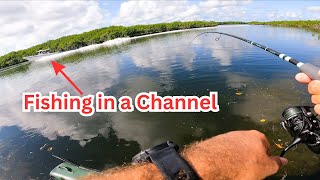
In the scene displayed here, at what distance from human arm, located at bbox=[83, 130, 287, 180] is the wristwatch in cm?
4

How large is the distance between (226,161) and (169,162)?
41cm

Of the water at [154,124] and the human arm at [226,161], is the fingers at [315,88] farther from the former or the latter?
the water at [154,124]

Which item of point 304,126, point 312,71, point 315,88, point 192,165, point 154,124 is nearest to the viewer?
point 192,165

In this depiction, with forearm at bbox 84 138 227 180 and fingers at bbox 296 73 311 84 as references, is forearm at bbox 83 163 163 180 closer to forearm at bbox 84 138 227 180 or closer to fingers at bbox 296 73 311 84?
forearm at bbox 84 138 227 180

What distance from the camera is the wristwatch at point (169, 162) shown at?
1.91 metres

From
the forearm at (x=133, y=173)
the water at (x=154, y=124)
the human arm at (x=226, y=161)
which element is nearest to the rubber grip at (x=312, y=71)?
the human arm at (x=226, y=161)

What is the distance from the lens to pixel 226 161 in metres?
2.06

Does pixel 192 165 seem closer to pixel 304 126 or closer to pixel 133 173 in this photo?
pixel 133 173

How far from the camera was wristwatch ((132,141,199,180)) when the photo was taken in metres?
1.91

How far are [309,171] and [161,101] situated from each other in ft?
35.9

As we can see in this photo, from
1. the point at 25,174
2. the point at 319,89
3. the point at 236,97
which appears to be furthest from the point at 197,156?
Answer: the point at 236,97

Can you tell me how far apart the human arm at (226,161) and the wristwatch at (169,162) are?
0.04 m

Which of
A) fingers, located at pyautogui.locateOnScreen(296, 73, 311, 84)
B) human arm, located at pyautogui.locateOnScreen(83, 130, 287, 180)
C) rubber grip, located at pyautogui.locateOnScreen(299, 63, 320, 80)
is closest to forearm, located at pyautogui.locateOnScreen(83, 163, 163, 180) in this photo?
human arm, located at pyautogui.locateOnScreen(83, 130, 287, 180)

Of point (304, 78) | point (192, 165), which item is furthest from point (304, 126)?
point (192, 165)
